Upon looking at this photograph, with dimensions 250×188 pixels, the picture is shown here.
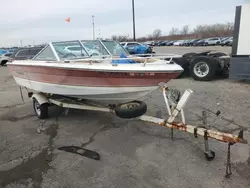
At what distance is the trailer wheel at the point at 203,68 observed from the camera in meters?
8.50

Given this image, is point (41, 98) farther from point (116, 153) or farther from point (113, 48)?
point (116, 153)

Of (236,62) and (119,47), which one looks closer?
(119,47)

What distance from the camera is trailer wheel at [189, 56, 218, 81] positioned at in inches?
335

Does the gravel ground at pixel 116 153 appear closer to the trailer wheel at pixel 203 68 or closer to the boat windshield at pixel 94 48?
the boat windshield at pixel 94 48

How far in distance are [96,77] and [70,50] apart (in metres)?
1.44

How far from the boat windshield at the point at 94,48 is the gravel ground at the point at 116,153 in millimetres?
1536

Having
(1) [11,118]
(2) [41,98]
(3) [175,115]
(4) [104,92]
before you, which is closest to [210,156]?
(3) [175,115]

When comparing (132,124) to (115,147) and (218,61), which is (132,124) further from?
(218,61)

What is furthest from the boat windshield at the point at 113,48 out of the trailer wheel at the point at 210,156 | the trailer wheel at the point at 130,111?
the trailer wheel at the point at 210,156

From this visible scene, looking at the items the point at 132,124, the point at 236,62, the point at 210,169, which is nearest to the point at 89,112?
the point at 132,124

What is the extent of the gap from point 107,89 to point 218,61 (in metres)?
6.16

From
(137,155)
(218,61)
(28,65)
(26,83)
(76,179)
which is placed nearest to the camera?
(76,179)

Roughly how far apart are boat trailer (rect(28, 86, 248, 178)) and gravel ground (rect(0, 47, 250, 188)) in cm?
29

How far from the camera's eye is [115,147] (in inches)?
150
